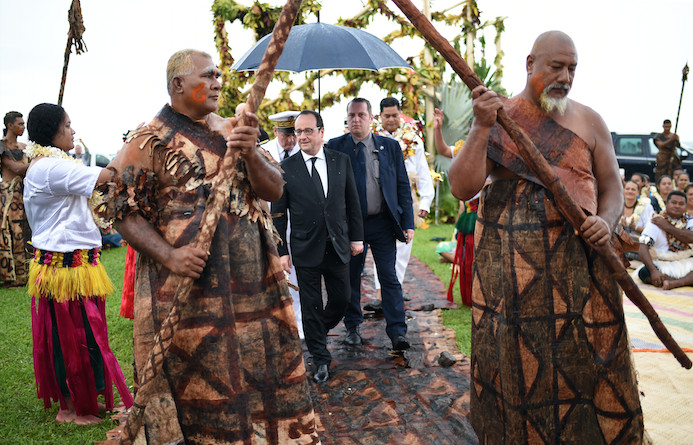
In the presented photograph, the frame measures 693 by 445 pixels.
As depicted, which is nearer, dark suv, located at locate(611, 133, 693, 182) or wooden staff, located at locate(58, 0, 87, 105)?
wooden staff, located at locate(58, 0, 87, 105)

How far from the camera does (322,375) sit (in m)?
4.80

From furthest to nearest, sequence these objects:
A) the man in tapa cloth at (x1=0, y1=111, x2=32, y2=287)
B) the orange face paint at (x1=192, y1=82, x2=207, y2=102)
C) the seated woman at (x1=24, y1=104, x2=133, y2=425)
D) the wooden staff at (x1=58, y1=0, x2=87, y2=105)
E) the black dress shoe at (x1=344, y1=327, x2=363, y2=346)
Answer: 1. the man in tapa cloth at (x1=0, y1=111, x2=32, y2=287)
2. the black dress shoe at (x1=344, y1=327, x2=363, y2=346)
3. the wooden staff at (x1=58, y1=0, x2=87, y2=105)
4. the seated woman at (x1=24, y1=104, x2=133, y2=425)
5. the orange face paint at (x1=192, y1=82, x2=207, y2=102)

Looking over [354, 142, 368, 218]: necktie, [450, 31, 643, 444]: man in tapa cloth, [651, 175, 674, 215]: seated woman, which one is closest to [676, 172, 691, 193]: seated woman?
[651, 175, 674, 215]: seated woman

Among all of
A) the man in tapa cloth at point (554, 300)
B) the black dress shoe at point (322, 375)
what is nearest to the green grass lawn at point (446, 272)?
the black dress shoe at point (322, 375)

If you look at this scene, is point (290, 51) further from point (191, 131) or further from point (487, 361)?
point (487, 361)

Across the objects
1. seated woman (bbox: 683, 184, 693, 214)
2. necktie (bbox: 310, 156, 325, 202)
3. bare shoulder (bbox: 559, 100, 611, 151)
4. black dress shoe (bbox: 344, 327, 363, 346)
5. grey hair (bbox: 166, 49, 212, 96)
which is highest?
grey hair (bbox: 166, 49, 212, 96)

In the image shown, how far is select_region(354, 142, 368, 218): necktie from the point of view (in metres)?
5.50

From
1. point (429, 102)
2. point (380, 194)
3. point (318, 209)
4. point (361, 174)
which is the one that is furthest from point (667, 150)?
point (318, 209)

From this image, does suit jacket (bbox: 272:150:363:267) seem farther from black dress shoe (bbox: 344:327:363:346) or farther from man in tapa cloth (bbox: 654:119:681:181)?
man in tapa cloth (bbox: 654:119:681:181)

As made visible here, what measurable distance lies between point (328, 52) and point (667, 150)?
13.7 metres

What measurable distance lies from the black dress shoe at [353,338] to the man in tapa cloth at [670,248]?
4.91 m

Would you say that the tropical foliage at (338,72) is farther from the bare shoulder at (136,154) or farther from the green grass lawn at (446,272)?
the bare shoulder at (136,154)

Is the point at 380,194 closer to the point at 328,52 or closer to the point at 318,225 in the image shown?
the point at 318,225

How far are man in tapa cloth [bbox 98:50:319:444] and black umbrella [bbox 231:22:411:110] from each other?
103 inches
